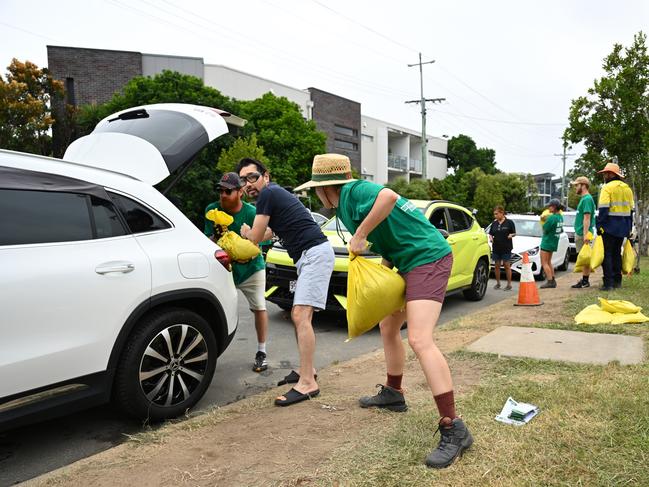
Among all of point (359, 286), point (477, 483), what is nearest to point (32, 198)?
point (359, 286)

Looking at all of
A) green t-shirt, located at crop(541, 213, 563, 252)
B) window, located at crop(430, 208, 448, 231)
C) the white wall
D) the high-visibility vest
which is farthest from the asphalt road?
the white wall

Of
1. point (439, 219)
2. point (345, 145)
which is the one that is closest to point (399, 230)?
point (439, 219)

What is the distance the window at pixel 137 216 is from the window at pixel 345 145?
38350 millimetres

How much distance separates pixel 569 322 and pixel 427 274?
4095mm

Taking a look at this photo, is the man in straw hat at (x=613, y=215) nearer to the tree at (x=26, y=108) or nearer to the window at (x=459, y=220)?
the window at (x=459, y=220)

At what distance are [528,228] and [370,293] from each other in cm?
1139

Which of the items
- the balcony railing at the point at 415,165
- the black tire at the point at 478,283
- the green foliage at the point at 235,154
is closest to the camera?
the black tire at the point at 478,283

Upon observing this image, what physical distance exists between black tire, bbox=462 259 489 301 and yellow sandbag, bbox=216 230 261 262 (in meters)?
5.67

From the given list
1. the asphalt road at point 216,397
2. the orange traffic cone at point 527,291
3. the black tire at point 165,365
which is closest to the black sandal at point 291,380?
the asphalt road at point 216,397

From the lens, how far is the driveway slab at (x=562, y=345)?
4.65 meters

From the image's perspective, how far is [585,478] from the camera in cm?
251

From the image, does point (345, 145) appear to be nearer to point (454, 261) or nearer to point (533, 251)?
point (533, 251)

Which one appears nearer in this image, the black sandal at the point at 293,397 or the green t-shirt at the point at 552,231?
the black sandal at the point at 293,397

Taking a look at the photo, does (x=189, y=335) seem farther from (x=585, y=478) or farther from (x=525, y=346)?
(x=525, y=346)
